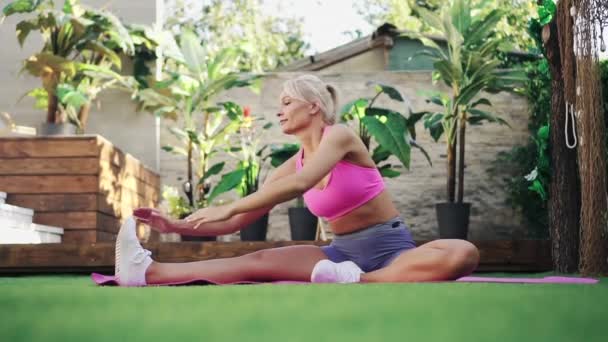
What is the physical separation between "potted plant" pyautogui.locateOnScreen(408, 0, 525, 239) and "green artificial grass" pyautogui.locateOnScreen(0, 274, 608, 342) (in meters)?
3.35

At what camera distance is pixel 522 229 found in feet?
22.9

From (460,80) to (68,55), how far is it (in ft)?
9.69

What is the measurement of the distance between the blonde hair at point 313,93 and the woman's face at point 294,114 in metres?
0.02

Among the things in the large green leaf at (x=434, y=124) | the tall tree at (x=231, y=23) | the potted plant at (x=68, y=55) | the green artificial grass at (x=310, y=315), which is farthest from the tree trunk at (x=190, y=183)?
the tall tree at (x=231, y=23)

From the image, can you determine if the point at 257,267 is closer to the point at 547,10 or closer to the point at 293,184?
the point at 293,184

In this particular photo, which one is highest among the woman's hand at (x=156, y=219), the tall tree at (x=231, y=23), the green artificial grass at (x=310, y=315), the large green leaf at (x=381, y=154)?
the tall tree at (x=231, y=23)

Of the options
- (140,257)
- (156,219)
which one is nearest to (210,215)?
(156,219)

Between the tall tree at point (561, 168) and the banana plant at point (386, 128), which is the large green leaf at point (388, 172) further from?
the tall tree at point (561, 168)

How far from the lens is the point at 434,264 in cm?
321

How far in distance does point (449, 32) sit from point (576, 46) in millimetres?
2021

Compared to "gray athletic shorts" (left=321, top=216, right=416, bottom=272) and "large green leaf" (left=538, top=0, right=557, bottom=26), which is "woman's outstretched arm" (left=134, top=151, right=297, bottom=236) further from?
"large green leaf" (left=538, top=0, right=557, bottom=26)

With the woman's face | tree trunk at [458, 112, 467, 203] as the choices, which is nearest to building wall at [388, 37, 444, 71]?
tree trunk at [458, 112, 467, 203]

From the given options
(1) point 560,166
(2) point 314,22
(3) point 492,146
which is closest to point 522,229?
(3) point 492,146

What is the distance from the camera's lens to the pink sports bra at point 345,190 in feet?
10.9
